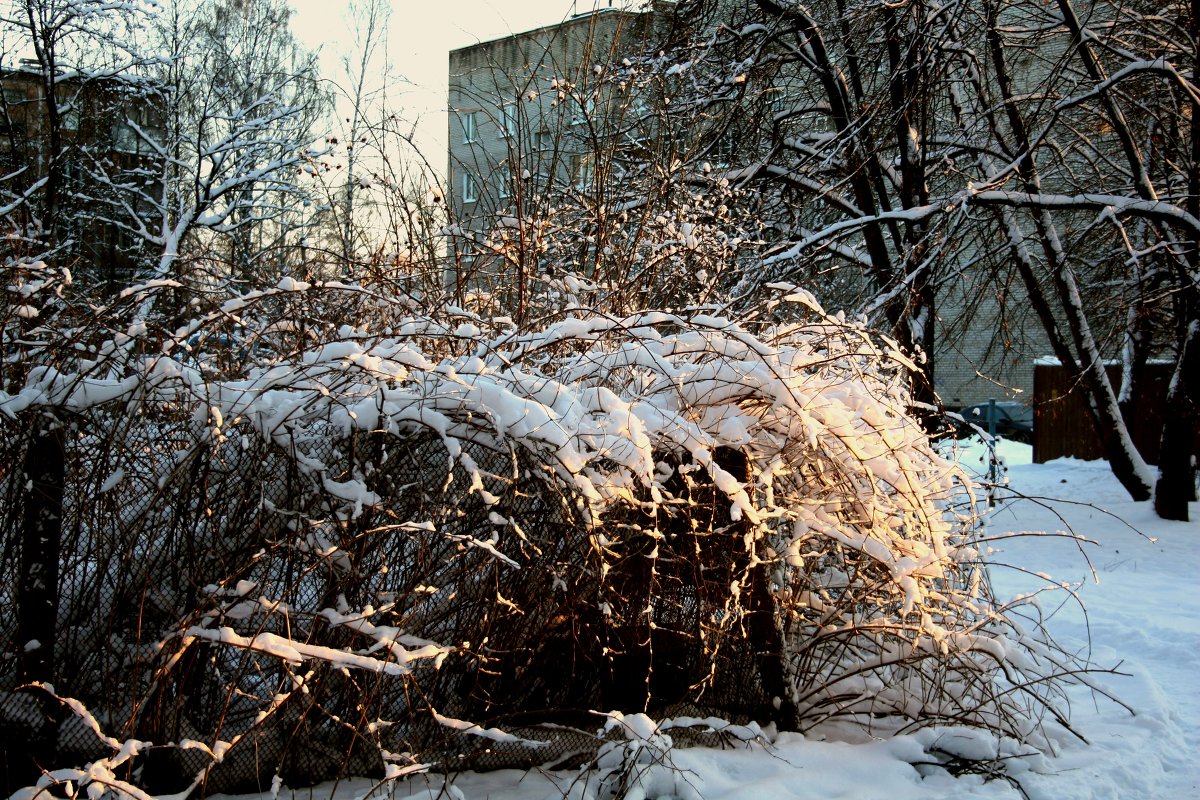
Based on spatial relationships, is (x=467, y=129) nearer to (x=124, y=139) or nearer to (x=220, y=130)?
(x=220, y=130)

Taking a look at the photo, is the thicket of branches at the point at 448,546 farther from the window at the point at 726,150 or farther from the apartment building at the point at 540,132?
the window at the point at 726,150

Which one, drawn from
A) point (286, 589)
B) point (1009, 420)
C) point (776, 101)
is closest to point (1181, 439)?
point (776, 101)

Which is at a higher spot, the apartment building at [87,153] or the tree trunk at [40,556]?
the apartment building at [87,153]

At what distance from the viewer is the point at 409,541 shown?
3.17 meters

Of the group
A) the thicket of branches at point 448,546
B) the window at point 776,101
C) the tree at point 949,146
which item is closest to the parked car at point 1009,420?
the tree at point 949,146

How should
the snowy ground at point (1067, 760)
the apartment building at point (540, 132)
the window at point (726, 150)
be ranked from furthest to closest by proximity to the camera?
the window at point (726, 150), the apartment building at point (540, 132), the snowy ground at point (1067, 760)

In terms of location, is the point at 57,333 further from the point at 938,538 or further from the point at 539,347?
the point at 938,538

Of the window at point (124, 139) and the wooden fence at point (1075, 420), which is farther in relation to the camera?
the window at point (124, 139)

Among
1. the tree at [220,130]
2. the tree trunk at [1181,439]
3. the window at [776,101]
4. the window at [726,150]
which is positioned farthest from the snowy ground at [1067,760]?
the tree at [220,130]

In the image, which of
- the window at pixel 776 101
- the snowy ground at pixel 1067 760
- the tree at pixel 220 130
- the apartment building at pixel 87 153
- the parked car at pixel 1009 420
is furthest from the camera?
the parked car at pixel 1009 420

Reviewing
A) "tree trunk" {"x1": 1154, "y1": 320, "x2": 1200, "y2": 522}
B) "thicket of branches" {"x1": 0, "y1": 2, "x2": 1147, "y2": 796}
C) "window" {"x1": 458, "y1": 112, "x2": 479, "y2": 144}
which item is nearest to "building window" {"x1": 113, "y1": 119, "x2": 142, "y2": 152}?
"window" {"x1": 458, "y1": 112, "x2": 479, "y2": 144}

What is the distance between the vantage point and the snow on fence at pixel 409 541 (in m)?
2.93

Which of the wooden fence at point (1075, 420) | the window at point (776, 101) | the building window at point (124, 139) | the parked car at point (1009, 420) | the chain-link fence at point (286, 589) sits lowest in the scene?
the parked car at point (1009, 420)

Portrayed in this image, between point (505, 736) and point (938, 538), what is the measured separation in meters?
1.71
